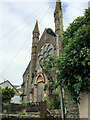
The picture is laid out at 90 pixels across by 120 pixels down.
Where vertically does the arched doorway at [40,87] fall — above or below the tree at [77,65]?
below

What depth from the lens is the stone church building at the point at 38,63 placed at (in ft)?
72.6

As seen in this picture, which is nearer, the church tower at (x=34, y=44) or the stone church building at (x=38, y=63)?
the stone church building at (x=38, y=63)

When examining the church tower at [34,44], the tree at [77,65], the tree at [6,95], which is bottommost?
the tree at [6,95]

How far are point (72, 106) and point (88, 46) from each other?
3.92 m

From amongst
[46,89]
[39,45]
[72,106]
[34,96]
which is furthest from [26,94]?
[72,106]

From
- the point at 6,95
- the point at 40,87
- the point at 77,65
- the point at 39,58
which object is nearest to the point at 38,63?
the point at 39,58

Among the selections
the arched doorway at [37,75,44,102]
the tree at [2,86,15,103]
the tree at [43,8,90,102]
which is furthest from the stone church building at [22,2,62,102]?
the tree at [43,8,90,102]

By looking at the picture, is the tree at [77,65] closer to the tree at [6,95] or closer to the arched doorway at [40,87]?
the arched doorway at [40,87]

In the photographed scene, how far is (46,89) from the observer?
777 inches

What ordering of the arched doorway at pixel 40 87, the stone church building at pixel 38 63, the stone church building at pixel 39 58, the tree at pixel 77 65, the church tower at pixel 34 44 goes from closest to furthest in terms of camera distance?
the tree at pixel 77 65 < the stone church building at pixel 39 58 < the arched doorway at pixel 40 87 < the stone church building at pixel 38 63 < the church tower at pixel 34 44

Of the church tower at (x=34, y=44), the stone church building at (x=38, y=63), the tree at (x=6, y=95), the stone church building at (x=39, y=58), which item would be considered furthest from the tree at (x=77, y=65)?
the church tower at (x=34, y=44)

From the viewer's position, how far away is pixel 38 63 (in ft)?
86.1

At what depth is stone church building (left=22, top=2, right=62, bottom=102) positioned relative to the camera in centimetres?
2212

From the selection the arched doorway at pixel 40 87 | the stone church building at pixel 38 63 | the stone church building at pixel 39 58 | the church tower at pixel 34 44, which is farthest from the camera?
the church tower at pixel 34 44
